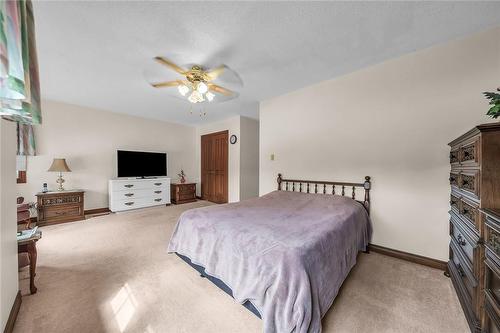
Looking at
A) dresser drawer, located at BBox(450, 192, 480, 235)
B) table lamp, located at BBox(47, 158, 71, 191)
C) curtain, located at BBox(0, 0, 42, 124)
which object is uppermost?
curtain, located at BBox(0, 0, 42, 124)

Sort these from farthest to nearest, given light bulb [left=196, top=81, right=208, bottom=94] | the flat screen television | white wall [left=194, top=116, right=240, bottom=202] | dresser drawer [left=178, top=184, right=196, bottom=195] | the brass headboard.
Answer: dresser drawer [left=178, top=184, right=196, bottom=195], white wall [left=194, top=116, right=240, bottom=202], the flat screen television, the brass headboard, light bulb [left=196, top=81, right=208, bottom=94]

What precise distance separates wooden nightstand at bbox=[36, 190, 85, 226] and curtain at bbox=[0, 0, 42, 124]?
3.68 meters

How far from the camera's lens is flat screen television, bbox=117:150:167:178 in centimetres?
455

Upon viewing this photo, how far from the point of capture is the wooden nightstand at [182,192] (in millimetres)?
5324

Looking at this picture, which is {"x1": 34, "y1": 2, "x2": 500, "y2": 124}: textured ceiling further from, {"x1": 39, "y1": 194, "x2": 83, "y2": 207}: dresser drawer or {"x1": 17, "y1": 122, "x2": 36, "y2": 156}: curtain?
{"x1": 39, "y1": 194, "x2": 83, "y2": 207}: dresser drawer

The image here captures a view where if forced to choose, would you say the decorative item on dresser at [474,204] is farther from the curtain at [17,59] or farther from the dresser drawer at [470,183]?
the curtain at [17,59]

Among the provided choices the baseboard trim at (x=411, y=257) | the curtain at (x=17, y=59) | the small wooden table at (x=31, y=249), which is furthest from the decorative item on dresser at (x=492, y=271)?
the small wooden table at (x=31, y=249)

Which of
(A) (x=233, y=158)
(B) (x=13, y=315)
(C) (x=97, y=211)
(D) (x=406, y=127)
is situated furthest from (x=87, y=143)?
(D) (x=406, y=127)

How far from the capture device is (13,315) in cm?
129

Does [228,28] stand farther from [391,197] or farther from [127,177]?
[127,177]

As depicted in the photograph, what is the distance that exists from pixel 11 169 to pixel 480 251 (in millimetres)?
3338

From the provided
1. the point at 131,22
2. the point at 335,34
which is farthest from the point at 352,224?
the point at 131,22

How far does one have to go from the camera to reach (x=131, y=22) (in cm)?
169

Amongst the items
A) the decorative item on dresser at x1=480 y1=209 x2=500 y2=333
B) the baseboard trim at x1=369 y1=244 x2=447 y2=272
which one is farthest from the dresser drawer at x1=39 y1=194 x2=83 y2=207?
the decorative item on dresser at x1=480 y1=209 x2=500 y2=333
